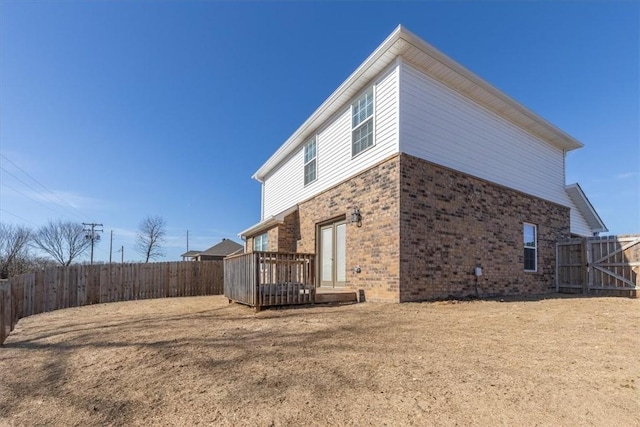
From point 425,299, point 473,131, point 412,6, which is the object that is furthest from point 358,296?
point 412,6

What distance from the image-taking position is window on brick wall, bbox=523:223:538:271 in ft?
36.8

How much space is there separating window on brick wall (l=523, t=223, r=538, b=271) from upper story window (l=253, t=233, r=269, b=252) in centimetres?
942

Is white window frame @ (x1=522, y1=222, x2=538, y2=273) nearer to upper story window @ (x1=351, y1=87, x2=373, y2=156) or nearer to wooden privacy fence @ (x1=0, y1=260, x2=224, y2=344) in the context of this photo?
upper story window @ (x1=351, y1=87, x2=373, y2=156)

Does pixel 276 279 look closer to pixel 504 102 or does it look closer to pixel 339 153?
pixel 339 153

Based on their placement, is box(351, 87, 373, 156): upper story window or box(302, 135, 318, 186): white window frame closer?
box(351, 87, 373, 156): upper story window

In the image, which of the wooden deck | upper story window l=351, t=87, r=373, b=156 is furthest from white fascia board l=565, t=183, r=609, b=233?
the wooden deck

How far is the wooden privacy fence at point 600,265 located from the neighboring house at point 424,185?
503 mm

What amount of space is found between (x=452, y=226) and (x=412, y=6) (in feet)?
21.2

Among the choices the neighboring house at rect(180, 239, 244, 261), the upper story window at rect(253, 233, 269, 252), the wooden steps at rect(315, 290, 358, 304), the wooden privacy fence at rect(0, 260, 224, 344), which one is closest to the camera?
the wooden steps at rect(315, 290, 358, 304)

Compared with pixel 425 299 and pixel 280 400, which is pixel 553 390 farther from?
pixel 425 299

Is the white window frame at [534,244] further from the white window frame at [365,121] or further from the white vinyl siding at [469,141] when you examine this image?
the white window frame at [365,121]

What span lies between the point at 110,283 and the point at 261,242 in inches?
239

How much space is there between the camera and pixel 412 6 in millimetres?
10031

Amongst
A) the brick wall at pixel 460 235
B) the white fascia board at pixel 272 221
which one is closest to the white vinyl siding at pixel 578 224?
the brick wall at pixel 460 235
